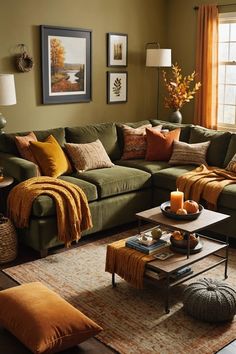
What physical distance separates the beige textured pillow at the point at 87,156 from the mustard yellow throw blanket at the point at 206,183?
0.84 meters

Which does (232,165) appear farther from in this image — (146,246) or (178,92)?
(146,246)

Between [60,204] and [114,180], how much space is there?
30.6 inches

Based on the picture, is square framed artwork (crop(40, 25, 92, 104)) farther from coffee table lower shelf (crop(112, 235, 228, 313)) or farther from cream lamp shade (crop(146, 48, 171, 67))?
coffee table lower shelf (crop(112, 235, 228, 313))

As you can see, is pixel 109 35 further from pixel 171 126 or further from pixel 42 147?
pixel 42 147

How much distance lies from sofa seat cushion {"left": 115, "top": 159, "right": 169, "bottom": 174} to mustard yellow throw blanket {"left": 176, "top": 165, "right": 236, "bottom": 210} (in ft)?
1.37

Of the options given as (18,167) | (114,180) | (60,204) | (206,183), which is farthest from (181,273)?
(18,167)

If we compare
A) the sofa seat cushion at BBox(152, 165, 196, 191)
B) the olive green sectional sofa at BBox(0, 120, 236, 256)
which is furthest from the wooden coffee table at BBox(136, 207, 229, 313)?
the sofa seat cushion at BBox(152, 165, 196, 191)

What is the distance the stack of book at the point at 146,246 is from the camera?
3291 mm

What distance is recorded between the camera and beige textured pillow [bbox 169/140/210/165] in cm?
515

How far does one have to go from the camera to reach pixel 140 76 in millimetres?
6531

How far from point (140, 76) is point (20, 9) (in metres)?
2.01

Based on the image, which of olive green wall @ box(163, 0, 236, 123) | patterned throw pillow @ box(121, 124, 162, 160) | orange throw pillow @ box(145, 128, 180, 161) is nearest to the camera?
orange throw pillow @ box(145, 128, 180, 161)

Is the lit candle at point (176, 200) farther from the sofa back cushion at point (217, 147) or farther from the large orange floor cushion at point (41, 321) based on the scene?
the sofa back cushion at point (217, 147)

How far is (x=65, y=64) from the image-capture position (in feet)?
18.3
